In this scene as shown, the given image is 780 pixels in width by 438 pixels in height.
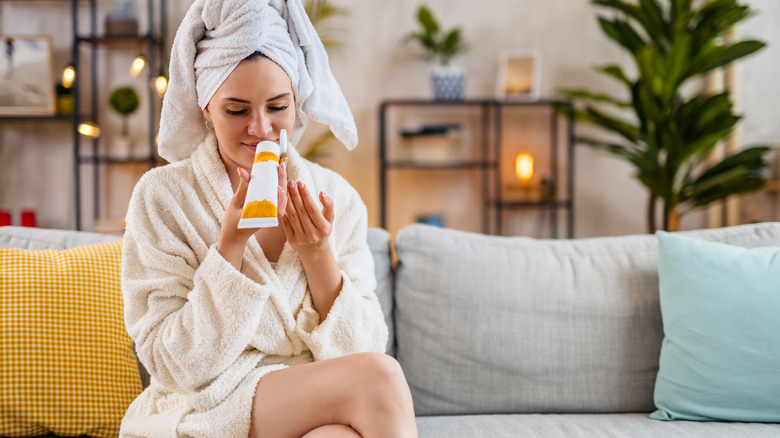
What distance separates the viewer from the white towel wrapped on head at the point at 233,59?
107cm

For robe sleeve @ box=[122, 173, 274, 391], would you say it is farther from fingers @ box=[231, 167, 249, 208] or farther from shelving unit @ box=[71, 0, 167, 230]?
shelving unit @ box=[71, 0, 167, 230]

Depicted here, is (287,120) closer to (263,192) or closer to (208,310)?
(263,192)

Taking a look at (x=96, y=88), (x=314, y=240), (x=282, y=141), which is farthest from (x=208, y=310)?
(x=96, y=88)

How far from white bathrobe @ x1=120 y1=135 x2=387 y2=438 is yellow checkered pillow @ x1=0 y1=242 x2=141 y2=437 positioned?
0.18m

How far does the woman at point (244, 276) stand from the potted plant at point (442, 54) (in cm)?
227

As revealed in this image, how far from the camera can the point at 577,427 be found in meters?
1.28

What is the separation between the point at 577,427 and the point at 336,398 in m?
0.59

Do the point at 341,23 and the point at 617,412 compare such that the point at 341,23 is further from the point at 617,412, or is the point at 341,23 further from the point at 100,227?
the point at 617,412

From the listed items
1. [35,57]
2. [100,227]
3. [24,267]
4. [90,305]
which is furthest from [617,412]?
[35,57]

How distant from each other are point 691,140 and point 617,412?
162 cm

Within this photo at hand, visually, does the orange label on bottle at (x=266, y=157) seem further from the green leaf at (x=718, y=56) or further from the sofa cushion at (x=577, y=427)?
the green leaf at (x=718, y=56)

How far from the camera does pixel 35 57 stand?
11.2ft

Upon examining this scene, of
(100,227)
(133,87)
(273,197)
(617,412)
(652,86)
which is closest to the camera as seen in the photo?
(273,197)

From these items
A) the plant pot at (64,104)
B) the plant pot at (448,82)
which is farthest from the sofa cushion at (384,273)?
the plant pot at (64,104)
